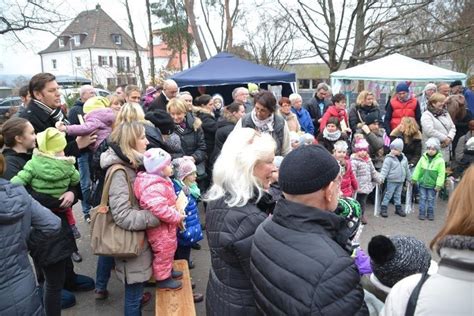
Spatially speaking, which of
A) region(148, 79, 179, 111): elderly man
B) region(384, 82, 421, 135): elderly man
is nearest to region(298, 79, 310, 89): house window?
region(384, 82, 421, 135): elderly man

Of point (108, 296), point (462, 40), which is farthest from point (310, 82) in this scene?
point (108, 296)

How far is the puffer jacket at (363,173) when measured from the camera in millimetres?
5809

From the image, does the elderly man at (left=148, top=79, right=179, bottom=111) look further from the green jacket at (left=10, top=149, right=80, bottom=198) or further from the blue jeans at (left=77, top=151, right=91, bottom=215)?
the green jacket at (left=10, top=149, right=80, bottom=198)

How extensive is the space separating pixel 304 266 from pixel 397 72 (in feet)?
31.0

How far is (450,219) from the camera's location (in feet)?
4.08

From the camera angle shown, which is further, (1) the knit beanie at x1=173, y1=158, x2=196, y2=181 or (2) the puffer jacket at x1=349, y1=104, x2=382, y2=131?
(2) the puffer jacket at x1=349, y1=104, x2=382, y2=131

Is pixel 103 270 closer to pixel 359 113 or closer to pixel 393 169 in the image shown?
pixel 393 169

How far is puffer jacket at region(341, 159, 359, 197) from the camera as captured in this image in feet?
17.4

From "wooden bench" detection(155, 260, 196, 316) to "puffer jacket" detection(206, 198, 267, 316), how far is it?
2.74 ft

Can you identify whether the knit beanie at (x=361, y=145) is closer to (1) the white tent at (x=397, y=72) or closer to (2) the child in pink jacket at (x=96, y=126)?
(2) the child in pink jacket at (x=96, y=126)

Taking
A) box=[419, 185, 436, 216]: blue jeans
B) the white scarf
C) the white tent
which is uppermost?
the white tent

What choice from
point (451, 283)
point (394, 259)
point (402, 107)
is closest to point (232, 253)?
point (394, 259)

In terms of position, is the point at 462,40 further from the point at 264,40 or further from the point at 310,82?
the point at 310,82

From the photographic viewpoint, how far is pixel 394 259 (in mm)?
1536
